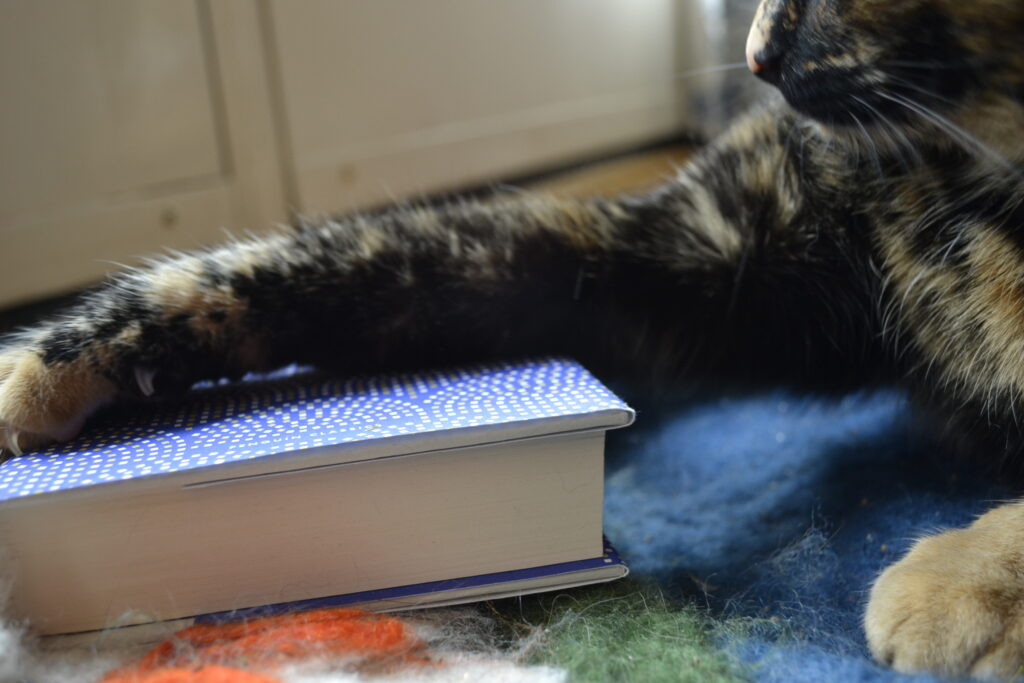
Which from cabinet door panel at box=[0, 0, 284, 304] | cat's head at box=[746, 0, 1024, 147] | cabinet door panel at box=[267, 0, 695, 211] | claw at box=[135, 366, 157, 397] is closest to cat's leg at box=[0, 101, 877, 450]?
claw at box=[135, 366, 157, 397]

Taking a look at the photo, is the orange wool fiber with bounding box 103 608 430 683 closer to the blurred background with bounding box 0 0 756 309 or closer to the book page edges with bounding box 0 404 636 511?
the book page edges with bounding box 0 404 636 511

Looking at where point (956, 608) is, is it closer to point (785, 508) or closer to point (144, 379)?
point (785, 508)

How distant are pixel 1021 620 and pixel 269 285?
1.53 ft

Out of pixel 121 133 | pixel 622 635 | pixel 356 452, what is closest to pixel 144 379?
pixel 356 452

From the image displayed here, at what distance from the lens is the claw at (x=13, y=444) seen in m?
0.54

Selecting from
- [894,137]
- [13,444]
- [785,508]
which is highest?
[894,137]

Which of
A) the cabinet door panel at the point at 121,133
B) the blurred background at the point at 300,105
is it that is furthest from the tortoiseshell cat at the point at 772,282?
the cabinet door panel at the point at 121,133

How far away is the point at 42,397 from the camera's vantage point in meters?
0.55

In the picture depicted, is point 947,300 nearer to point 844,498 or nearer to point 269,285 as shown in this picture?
point 844,498

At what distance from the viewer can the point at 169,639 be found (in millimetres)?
493

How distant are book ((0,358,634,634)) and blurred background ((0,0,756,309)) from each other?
1.12ft

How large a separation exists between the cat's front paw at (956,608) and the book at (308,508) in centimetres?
14

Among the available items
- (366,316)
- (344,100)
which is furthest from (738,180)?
(344,100)

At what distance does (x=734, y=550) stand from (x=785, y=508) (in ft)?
0.23
